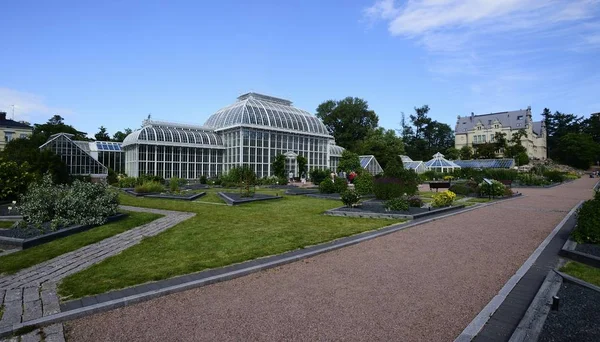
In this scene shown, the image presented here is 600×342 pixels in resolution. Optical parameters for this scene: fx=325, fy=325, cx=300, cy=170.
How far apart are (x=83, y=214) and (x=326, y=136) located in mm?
36683

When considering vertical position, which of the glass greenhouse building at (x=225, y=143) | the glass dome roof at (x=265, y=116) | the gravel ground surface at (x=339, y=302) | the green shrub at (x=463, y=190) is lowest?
the gravel ground surface at (x=339, y=302)

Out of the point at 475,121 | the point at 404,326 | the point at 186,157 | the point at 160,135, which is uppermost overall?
the point at 475,121

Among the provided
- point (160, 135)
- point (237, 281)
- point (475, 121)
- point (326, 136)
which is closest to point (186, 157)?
point (160, 135)

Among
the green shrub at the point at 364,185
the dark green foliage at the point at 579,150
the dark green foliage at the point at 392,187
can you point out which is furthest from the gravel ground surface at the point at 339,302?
the dark green foliage at the point at 579,150

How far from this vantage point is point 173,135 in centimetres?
3631

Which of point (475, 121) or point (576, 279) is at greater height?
point (475, 121)

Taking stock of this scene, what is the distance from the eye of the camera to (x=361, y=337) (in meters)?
3.99

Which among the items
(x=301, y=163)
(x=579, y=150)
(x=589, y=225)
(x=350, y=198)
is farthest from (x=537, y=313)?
(x=579, y=150)

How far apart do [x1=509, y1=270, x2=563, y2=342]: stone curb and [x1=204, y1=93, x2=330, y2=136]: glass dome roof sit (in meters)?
33.9

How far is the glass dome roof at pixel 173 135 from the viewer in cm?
3419

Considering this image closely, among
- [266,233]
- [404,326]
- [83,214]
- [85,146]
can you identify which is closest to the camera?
[404,326]

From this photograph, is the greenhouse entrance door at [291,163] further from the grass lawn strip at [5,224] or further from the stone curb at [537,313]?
the stone curb at [537,313]

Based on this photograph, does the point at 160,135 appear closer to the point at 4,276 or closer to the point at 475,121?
the point at 4,276

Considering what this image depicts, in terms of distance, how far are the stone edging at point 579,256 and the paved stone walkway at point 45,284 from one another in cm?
953
